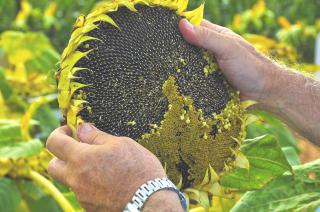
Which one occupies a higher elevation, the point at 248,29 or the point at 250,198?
the point at 250,198

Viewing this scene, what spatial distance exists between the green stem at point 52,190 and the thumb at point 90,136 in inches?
19.8

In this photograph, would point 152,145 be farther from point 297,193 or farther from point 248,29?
point 248,29

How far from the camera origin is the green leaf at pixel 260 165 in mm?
1435

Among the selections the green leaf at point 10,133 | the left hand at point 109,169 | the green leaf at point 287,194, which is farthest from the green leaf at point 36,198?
the left hand at point 109,169

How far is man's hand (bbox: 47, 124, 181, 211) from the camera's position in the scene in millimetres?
1151

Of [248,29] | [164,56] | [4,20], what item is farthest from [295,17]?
[164,56]

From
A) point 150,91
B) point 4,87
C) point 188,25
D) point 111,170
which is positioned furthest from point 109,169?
point 4,87

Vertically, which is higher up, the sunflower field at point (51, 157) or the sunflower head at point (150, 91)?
the sunflower head at point (150, 91)

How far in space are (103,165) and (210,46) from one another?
0.30 m

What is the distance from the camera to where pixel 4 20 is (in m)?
5.38

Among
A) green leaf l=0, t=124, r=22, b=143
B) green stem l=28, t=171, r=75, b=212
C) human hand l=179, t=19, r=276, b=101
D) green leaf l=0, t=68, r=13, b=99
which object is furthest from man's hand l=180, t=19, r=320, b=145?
green leaf l=0, t=68, r=13, b=99

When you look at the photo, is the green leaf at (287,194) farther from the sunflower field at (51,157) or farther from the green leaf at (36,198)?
the green leaf at (36,198)

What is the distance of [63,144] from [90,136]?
6 centimetres

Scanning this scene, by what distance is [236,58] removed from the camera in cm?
138
